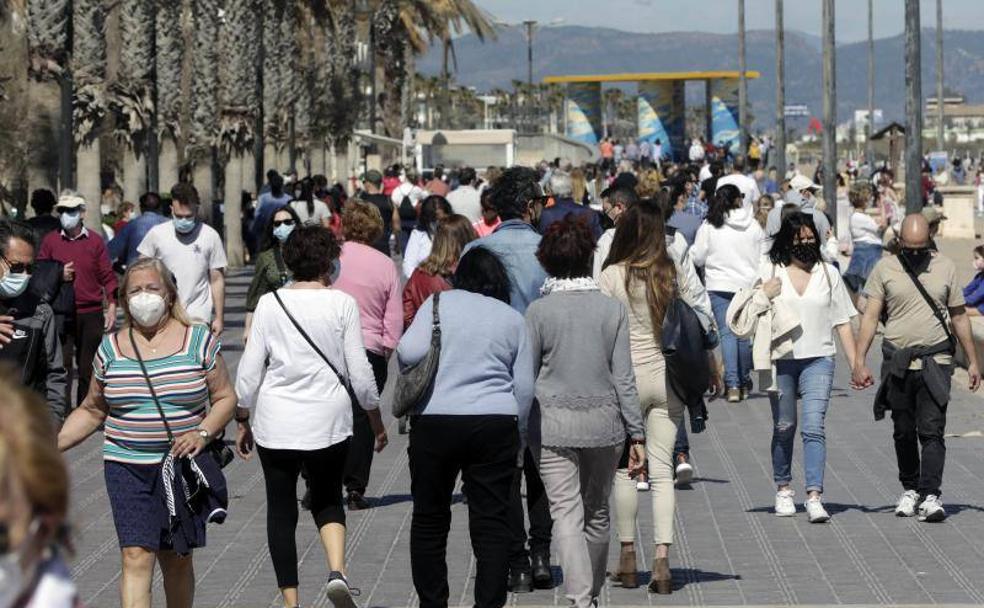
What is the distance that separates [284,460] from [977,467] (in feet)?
18.9

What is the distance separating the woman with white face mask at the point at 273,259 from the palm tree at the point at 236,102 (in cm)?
2338

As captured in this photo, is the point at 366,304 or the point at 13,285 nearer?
the point at 13,285

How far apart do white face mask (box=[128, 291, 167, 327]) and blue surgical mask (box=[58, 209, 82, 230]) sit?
7.08 meters

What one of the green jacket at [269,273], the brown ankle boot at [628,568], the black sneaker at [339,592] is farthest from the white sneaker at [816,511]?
the black sneaker at [339,592]

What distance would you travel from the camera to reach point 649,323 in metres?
8.81

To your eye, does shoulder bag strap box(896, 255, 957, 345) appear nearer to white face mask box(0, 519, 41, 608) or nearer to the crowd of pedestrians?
the crowd of pedestrians

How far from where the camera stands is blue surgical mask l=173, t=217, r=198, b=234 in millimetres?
12602

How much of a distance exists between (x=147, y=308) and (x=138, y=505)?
25.8 inches

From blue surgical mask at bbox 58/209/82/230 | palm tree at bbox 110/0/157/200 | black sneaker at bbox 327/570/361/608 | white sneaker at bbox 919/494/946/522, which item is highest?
palm tree at bbox 110/0/157/200

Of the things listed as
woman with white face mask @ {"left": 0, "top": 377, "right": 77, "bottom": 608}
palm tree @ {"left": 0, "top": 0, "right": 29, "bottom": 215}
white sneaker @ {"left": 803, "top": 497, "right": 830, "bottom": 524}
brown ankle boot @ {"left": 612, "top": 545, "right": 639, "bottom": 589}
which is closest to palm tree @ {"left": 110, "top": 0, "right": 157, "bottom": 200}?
palm tree @ {"left": 0, "top": 0, "right": 29, "bottom": 215}

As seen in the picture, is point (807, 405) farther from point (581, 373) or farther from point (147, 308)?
point (147, 308)

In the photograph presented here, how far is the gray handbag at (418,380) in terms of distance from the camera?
7.18 m

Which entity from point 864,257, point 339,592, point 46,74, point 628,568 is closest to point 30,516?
point 339,592

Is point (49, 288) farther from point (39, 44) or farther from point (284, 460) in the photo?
point (39, 44)
